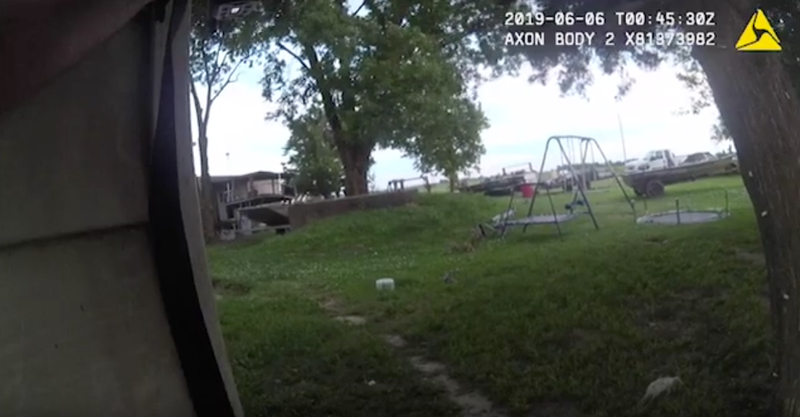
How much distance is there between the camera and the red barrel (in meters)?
8.43

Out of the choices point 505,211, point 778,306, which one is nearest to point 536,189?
point 505,211

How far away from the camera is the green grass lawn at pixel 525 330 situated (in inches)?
115

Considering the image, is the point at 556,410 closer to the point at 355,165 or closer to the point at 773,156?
the point at 773,156

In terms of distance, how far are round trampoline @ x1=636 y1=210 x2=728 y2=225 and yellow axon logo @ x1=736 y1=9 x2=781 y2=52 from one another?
445 centimetres

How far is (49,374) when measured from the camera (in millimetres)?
1721

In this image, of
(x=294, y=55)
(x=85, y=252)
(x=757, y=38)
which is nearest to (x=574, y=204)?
(x=294, y=55)

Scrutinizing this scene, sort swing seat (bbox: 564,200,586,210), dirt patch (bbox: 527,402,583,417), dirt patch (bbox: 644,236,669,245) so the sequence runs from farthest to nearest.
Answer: swing seat (bbox: 564,200,586,210) → dirt patch (bbox: 644,236,669,245) → dirt patch (bbox: 527,402,583,417)

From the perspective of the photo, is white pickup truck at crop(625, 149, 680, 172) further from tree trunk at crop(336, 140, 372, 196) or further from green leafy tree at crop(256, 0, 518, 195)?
tree trunk at crop(336, 140, 372, 196)

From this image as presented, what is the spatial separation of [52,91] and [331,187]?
356 inches

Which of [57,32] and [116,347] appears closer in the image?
[57,32]

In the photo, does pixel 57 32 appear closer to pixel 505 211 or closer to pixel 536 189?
pixel 536 189

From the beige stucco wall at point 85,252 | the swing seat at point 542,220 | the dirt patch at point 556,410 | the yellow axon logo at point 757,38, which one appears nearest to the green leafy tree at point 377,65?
the swing seat at point 542,220

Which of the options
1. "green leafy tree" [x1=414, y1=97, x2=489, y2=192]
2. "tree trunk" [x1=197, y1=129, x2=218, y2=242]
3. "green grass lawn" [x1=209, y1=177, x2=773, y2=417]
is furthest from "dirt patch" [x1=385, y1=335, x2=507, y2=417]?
"tree trunk" [x1=197, y1=129, x2=218, y2=242]

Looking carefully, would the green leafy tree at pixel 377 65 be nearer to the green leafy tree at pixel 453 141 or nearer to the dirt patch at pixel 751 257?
the green leafy tree at pixel 453 141
